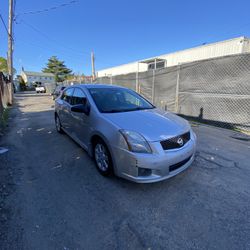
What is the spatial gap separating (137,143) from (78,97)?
2.18m

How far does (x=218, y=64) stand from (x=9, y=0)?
51.4 ft

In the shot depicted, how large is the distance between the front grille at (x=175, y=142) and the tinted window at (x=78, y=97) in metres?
1.93

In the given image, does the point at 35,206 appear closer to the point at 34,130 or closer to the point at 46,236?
the point at 46,236

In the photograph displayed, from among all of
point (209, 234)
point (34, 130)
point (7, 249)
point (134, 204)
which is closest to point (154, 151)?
point (134, 204)

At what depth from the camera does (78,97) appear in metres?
4.07

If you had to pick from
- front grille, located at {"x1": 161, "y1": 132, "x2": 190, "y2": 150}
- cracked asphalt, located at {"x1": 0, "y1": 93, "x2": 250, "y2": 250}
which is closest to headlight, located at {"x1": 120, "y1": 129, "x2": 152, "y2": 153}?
front grille, located at {"x1": 161, "y1": 132, "x2": 190, "y2": 150}

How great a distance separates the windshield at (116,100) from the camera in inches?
133

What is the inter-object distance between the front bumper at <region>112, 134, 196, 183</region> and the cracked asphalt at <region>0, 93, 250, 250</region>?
1.02ft

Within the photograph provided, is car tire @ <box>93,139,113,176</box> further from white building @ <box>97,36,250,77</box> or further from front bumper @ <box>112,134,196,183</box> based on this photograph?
white building @ <box>97,36,250,77</box>

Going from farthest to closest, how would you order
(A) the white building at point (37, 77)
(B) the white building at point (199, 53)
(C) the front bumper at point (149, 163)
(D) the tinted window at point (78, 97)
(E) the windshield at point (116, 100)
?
(A) the white building at point (37, 77)
(B) the white building at point (199, 53)
(D) the tinted window at point (78, 97)
(E) the windshield at point (116, 100)
(C) the front bumper at point (149, 163)

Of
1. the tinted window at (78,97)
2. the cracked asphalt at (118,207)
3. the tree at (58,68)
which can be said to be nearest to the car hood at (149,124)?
the cracked asphalt at (118,207)

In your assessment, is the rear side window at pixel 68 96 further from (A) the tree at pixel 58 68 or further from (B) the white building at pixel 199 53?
(A) the tree at pixel 58 68

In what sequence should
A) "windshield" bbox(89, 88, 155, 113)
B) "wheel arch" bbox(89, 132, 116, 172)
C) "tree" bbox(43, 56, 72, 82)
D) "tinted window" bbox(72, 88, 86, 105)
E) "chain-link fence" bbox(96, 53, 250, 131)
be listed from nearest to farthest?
"wheel arch" bbox(89, 132, 116, 172)
"windshield" bbox(89, 88, 155, 113)
"tinted window" bbox(72, 88, 86, 105)
"chain-link fence" bbox(96, 53, 250, 131)
"tree" bbox(43, 56, 72, 82)

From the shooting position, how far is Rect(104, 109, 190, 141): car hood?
2.57 meters
